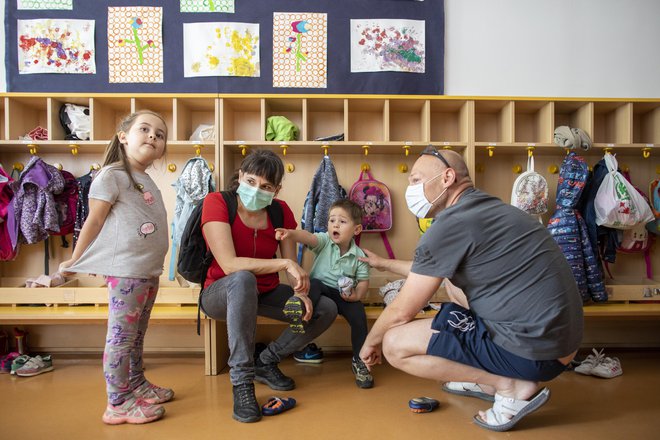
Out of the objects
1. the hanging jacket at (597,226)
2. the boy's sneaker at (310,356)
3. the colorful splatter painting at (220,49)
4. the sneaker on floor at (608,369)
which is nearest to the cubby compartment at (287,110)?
the colorful splatter painting at (220,49)

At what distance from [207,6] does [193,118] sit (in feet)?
2.48

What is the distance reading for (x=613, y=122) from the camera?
3.26m

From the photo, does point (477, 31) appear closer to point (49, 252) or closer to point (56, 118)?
point (56, 118)

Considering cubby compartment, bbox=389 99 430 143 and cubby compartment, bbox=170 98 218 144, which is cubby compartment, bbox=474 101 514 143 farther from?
cubby compartment, bbox=170 98 218 144

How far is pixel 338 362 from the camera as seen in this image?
291cm

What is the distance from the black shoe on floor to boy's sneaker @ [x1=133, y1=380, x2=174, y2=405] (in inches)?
16.5

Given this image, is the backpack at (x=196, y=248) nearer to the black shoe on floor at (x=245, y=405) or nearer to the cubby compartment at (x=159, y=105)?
the black shoe on floor at (x=245, y=405)

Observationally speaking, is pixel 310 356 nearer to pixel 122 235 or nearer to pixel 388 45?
pixel 122 235

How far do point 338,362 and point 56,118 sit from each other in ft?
7.62

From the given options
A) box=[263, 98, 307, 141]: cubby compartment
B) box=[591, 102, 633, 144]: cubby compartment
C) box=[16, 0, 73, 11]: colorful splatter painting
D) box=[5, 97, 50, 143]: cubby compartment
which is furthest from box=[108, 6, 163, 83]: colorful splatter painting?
box=[591, 102, 633, 144]: cubby compartment

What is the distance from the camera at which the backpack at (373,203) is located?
10.3 feet

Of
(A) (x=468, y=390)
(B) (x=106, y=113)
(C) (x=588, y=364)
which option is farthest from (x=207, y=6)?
(C) (x=588, y=364)

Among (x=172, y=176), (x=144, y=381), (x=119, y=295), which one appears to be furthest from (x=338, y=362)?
(x=172, y=176)

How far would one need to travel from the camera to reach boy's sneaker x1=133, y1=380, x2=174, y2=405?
223 centimetres
